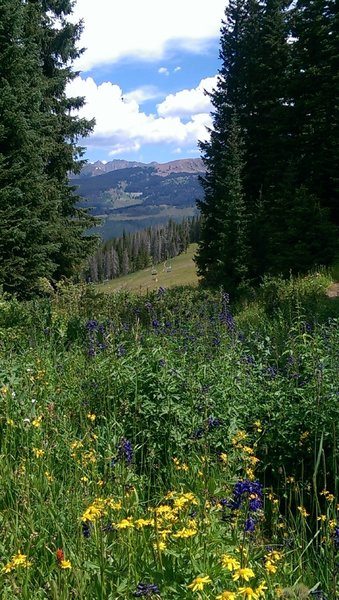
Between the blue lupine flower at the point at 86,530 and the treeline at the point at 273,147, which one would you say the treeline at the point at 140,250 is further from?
the blue lupine flower at the point at 86,530

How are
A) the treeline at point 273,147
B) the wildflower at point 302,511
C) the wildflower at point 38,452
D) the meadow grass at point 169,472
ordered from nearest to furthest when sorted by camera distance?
the meadow grass at point 169,472, the wildflower at point 302,511, the wildflower at point 38,452, the treeline at point 273,147

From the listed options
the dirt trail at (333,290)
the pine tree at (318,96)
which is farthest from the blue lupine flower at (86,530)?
the pine tree at (318,96)

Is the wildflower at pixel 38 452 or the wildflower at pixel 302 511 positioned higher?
the wildflower at pixel 38 452

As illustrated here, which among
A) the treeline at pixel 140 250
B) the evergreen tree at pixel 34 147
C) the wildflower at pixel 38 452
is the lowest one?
the treeline at pixel 140 250

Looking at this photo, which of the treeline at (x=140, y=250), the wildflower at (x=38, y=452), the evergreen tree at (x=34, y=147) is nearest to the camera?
the wildflower at (x=38, y=452)

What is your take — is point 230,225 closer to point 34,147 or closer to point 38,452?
point 34,147

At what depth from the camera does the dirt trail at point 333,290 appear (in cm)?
1454

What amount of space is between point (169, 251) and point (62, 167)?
453 feet

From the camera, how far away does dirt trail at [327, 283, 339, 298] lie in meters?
14.5

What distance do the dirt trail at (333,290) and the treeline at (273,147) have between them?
4.29 meters

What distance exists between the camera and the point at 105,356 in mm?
5676

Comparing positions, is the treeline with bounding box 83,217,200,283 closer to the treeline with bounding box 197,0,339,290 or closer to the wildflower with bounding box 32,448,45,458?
the treeline with bounding box 197,0,339,290

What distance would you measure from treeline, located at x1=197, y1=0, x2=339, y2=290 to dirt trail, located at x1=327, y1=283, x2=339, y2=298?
4290 millimetres

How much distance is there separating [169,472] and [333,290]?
12.4 m
